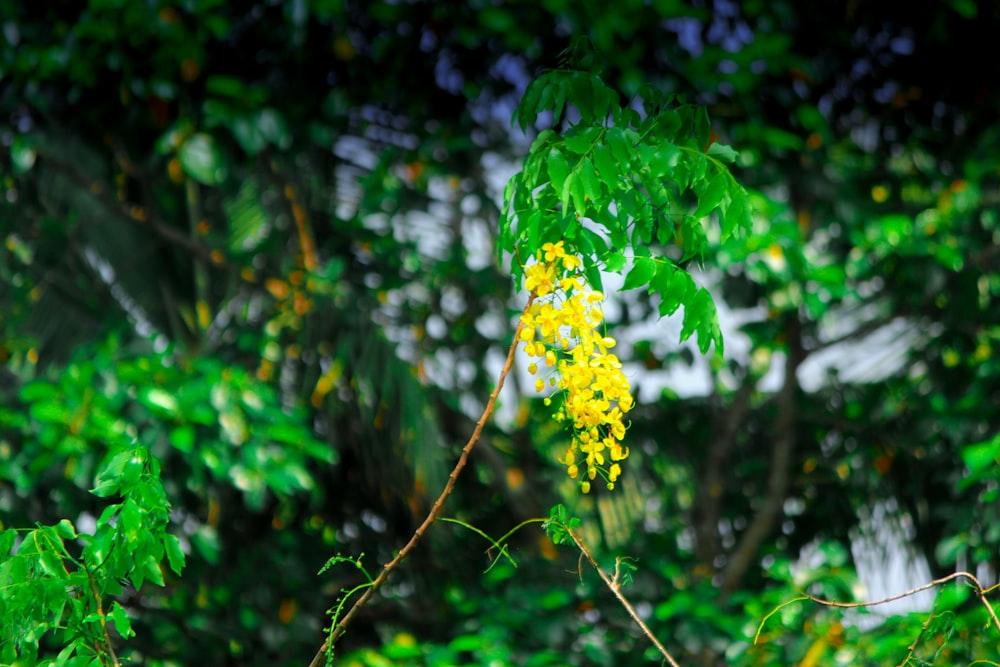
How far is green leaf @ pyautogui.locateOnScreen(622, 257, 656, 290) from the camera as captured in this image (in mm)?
1471

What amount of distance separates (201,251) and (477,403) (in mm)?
942

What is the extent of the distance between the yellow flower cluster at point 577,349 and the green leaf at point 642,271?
5 centimetres

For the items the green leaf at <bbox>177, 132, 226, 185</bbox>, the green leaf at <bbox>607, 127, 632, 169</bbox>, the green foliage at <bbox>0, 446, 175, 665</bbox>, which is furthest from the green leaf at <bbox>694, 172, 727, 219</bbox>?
the green leaf at <bbox>177, 132, 226, 185</bbox>

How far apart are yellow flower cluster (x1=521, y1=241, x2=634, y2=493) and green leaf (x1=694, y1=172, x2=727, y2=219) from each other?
0.18 meters

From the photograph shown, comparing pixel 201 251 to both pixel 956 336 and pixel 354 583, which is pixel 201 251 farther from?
pixel 956 336

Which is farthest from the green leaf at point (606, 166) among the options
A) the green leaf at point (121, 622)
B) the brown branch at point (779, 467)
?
the brown branch at point (779, 467)

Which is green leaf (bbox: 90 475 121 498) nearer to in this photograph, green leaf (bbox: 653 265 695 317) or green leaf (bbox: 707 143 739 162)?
green leaf (bbox: 653 265 695 317)

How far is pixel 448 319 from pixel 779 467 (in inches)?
43.3

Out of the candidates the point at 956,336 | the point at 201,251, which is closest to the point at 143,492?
the point at 201,251

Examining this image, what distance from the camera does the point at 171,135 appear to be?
3.24 metres

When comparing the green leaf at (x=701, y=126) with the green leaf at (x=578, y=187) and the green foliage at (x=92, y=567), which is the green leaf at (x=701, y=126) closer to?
the green leaf at (x=578, y=187)

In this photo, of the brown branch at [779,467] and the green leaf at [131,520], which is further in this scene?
the brown branch at [779,467]

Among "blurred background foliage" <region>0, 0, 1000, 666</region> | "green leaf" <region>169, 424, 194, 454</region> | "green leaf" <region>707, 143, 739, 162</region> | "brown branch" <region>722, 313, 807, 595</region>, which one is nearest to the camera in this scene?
"green leaf" <region>707, 143, 739, 162</region>

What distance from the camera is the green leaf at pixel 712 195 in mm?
1522
